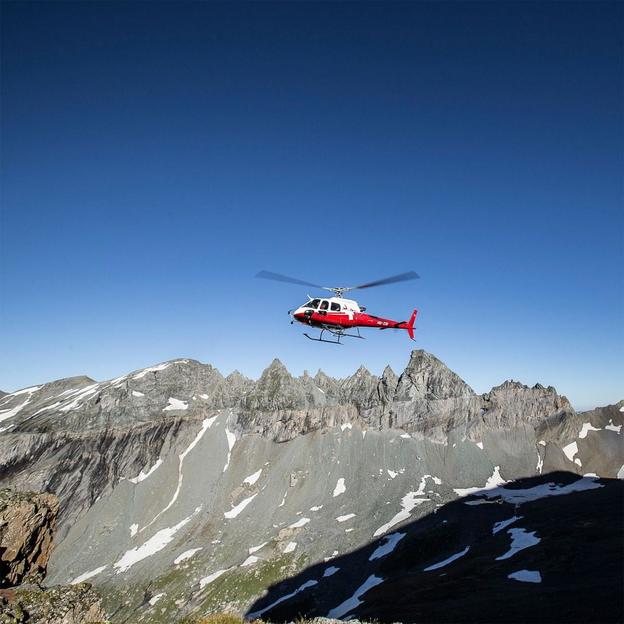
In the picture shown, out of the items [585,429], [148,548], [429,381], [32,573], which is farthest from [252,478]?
[585,429]

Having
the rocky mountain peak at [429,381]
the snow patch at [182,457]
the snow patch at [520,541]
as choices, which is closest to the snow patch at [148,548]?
the snow patch at [182,457]

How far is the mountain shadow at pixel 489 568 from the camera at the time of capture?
28.6 metres

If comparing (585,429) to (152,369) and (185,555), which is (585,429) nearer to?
(185,555)

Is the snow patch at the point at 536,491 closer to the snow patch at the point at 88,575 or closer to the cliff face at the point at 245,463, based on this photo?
the cliff face at the point at 245,463

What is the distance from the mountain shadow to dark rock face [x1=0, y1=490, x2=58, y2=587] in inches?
650

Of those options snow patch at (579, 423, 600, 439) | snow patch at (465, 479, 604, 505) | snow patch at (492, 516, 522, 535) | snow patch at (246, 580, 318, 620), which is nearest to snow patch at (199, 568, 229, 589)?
snow patch at (246, 580, 318, 620)

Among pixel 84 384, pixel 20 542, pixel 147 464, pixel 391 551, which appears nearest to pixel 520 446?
pixel 391 551

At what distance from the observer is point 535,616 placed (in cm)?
2573

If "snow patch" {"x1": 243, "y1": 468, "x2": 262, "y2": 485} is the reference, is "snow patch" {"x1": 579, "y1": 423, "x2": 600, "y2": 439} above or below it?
above

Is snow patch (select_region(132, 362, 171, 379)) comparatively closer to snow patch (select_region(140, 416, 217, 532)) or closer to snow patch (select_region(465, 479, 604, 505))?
snow patch (select_region(140, 416, 217, 532))

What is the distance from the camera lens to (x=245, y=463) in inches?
4328

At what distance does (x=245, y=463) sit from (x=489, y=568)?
7781 centimetres

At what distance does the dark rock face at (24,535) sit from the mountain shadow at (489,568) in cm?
1650

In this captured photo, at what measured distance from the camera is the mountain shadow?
→ 93.8ft
